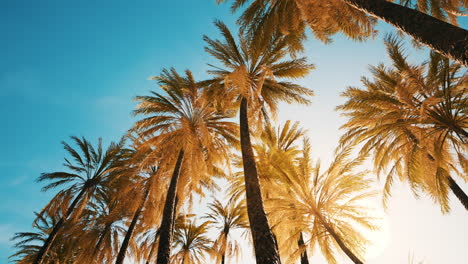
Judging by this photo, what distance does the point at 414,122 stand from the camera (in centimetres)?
879

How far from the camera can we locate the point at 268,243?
5848 millimetres

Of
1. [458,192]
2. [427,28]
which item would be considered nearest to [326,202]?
[458,192]

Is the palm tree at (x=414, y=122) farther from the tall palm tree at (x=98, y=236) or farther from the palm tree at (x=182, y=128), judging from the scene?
the tall palm tree at (x=98, y=236)

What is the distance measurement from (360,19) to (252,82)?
16.7 ft

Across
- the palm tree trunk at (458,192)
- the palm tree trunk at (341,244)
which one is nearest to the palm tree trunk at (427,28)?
the palm tree trunk at (341,244)

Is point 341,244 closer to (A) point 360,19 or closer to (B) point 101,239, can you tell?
(A) point 360,19

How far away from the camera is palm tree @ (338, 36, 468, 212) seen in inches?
309

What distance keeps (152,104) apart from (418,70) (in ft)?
33.3

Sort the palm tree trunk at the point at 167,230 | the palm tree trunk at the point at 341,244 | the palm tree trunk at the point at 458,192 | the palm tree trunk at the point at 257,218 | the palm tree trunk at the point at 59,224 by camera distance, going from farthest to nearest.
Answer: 1. the palm tree trunk at the point at 59,224
2. the palm tree trunk at the point at 341,244
3. the palm tree trunk at the point at 458,192
4. the palm tree trunk at the point at 167,230
5. the palm tree trunk at the point at 257,218

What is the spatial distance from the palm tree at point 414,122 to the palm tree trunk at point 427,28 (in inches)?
149

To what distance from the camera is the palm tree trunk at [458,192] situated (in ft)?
31.3

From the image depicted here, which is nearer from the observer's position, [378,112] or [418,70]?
[418,70]

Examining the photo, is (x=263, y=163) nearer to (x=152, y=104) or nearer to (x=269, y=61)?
(x=269, y=61)

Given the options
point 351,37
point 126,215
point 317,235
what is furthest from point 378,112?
point 126,215
